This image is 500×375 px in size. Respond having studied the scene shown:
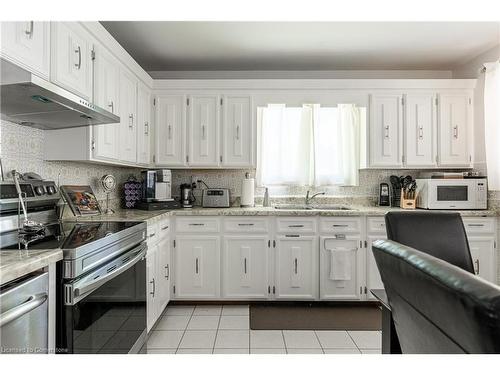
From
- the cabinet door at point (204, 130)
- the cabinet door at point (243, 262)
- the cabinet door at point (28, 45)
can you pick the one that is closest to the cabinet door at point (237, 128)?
the cabinet door at point (204, 130)

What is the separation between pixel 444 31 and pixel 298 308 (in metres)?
2.87

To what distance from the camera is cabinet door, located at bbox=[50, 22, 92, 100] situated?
175 cm

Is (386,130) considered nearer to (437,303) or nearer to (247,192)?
(247,192)

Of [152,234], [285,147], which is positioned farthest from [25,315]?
[285,147]

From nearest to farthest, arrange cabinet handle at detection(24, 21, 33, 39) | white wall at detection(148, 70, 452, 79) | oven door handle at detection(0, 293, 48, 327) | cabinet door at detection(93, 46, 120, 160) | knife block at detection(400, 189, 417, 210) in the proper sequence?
oven door handle at detection(0, 293, 48, 327), cabinet handle at detection(24, 21, 33, 39), cabinet door at detection(93, 46, 120, 160), knife block at detection(400, 189, 417, 210), white wall at detection(148, 70, 452, 79)

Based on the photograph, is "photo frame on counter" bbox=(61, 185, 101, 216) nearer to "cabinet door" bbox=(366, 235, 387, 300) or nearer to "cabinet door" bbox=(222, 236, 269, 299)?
"cabinet door" bbox=(222, 236, 269, 299)

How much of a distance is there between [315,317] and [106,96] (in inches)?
99.2

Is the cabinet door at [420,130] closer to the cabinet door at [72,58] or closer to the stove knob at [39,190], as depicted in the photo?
the cabinet door at [72,58]

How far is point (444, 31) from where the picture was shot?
9.23 feet

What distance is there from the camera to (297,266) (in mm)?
3021

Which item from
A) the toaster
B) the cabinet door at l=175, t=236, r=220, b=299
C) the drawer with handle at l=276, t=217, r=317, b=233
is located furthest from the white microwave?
the cabinet door at l=175, t=236, r=220, b=299

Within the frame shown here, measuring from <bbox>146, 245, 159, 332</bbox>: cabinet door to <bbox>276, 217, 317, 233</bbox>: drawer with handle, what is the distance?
117 cm

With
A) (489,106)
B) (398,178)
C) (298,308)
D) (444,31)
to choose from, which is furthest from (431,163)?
(298,308)

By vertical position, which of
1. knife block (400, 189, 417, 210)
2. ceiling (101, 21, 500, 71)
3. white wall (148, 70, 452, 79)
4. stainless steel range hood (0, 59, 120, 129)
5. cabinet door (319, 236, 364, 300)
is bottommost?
cabinet door (319, 236, 364, 300)
